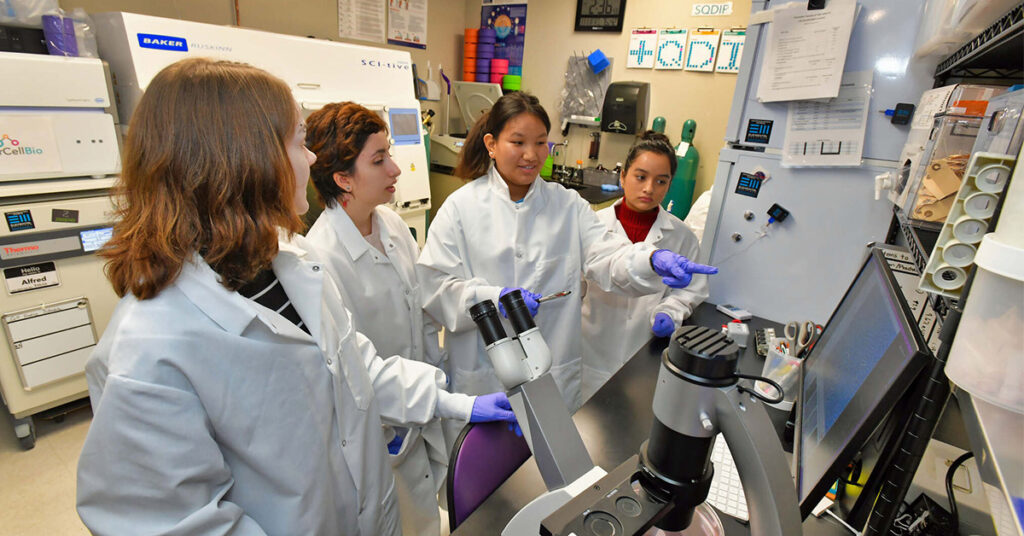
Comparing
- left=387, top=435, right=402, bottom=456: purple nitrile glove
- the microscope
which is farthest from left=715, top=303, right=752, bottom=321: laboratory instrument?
the microscope

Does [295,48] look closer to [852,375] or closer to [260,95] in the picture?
[260,95]

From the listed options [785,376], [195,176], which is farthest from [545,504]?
[785,376]

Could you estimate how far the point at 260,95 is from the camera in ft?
2.69

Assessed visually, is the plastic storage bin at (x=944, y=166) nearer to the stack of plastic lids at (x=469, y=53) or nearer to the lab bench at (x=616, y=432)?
the lab bench at (x=616, y=432)

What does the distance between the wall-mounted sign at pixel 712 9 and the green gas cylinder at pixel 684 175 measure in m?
0.77

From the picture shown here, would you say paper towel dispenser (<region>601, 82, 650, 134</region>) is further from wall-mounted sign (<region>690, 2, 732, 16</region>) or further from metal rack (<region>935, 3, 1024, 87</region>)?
metal rack (<region>935, 3, 1024, 87</region>)

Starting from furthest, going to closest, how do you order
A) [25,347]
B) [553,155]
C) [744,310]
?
[553,155] < [25,347] < [744,310]

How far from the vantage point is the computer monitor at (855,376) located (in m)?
0.61

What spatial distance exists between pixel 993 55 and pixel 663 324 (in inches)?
39.7

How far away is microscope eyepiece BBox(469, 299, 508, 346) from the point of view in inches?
30.8

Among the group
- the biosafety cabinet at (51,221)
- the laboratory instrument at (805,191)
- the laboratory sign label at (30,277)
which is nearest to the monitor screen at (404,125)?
the biosafety cabinet at (51,221)

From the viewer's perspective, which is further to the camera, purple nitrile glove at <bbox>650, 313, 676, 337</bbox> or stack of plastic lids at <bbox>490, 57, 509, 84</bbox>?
stack of plastic lids at <bbox>490, 57, 509, 84</bbox>

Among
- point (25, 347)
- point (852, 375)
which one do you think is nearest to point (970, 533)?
point (852, 375)

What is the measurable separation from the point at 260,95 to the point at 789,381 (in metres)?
1.32
